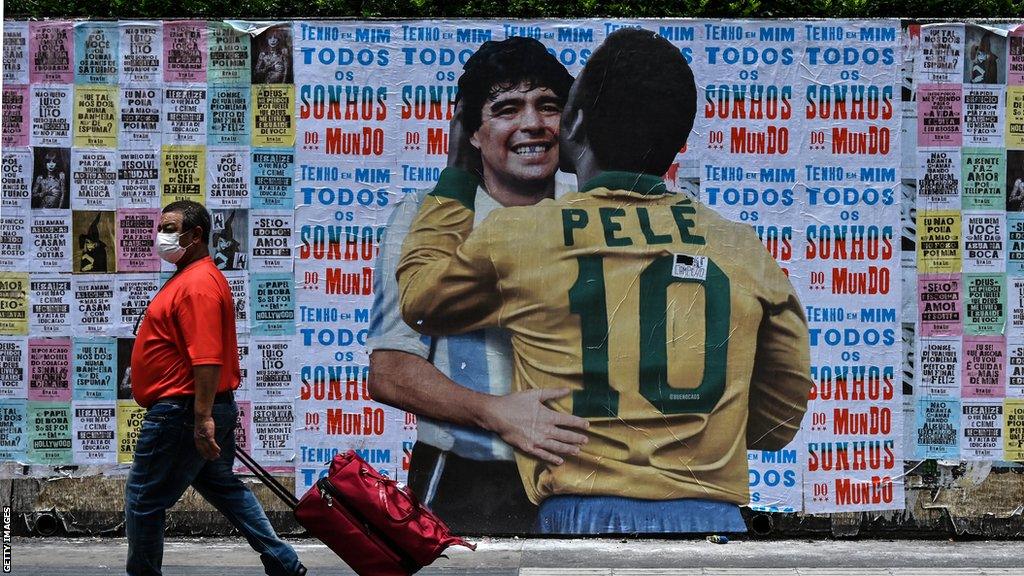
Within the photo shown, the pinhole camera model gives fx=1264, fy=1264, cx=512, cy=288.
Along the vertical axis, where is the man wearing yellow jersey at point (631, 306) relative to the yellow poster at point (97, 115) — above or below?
below

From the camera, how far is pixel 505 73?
6965 mm

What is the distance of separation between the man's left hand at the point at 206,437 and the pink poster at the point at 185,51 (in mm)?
2466

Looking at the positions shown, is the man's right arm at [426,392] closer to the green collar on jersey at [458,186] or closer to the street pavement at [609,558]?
the green collar on jersey at [458,186]

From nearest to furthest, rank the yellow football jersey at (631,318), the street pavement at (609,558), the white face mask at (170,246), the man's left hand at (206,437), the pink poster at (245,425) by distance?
1. the man's left hand at (206,437)
2. the white face mask at (170,246)
3. the street pavement at (609,558)
4. the yellow football jersey at (631,318)
5. the pink poster at (245,425)

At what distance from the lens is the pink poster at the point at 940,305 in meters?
6.99

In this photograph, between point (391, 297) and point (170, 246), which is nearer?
point (170, 246)

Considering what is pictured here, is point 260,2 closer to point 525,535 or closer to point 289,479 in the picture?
point 289,479

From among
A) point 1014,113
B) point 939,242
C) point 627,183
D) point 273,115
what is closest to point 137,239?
point 273,115

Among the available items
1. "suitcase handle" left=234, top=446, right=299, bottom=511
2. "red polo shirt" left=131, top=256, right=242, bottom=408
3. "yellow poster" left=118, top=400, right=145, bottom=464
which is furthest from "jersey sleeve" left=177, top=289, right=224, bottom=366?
"yellow poster" left=118, top=400, right=145, bottom=464

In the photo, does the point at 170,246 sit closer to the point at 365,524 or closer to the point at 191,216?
the point at 191,216

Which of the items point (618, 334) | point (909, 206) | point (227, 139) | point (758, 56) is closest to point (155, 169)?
point (227, 139)

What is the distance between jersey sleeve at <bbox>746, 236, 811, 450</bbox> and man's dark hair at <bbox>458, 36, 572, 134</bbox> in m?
→ 1.64

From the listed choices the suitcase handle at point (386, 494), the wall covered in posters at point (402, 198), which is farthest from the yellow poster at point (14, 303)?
the suitcase handle at point (386, 494)

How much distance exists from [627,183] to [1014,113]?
217 centimetres
